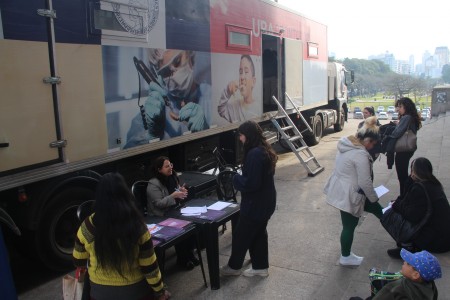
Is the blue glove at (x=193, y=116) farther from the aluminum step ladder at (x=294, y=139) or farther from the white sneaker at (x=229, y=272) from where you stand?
the white sneaker at (x=229, y=272)

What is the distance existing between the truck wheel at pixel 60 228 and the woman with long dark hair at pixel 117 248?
5.99ft

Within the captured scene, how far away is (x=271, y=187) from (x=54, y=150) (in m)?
2.08

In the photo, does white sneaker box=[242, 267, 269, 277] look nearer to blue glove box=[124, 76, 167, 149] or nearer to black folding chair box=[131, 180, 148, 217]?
black folding chair box=[131, 180, 148, 217]

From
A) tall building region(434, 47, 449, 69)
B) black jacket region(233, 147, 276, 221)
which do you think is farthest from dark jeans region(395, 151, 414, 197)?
tall building region(434, 47, 449, 69)

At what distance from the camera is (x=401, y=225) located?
13.9ft

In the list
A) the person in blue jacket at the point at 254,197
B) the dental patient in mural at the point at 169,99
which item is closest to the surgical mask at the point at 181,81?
the dental patient in mural at the point at 169,99

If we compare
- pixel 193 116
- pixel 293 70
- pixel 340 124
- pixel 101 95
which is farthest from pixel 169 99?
pixel 340 124

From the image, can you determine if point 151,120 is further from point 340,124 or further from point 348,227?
point 340,124

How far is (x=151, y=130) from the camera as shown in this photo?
5535mm

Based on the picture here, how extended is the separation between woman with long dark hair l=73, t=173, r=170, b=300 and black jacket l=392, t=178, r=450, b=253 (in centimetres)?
261

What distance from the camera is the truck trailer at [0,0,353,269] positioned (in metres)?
3.86

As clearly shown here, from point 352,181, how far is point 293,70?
21.8 feet

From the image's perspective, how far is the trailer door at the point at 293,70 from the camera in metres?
9.91

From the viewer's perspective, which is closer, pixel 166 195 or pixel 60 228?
pixel 166 195
